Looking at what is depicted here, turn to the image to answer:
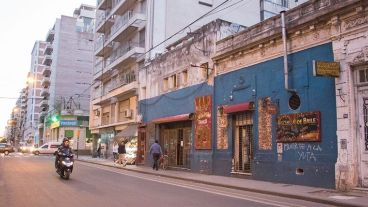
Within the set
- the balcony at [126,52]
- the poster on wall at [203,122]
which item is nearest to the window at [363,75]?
the poster on wall at [203,122]

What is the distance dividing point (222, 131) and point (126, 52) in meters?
23.0

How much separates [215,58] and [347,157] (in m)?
10.5

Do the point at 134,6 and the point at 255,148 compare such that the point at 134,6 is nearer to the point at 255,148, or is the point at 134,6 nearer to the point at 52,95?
the point at 255,148

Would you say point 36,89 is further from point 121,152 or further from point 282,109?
point 282,109

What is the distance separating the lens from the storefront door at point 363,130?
14.9 metres

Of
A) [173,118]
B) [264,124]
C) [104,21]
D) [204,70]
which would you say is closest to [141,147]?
[173,118]

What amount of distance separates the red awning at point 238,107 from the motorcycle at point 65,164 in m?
7.98

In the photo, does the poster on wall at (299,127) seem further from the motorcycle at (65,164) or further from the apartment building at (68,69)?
the apartment building at (68,69)

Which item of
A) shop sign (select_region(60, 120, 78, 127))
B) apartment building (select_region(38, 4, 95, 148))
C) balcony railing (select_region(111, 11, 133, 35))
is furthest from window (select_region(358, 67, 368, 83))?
apartment building (select_region(38, 4, 95, 148))

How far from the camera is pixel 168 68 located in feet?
99.5

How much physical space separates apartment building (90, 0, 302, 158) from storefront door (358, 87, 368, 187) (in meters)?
18.1

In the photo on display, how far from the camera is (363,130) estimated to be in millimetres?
15180

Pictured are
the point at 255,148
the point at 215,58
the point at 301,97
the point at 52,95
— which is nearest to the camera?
the point at 301,97

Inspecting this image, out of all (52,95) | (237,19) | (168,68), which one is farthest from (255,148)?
(52,95)
